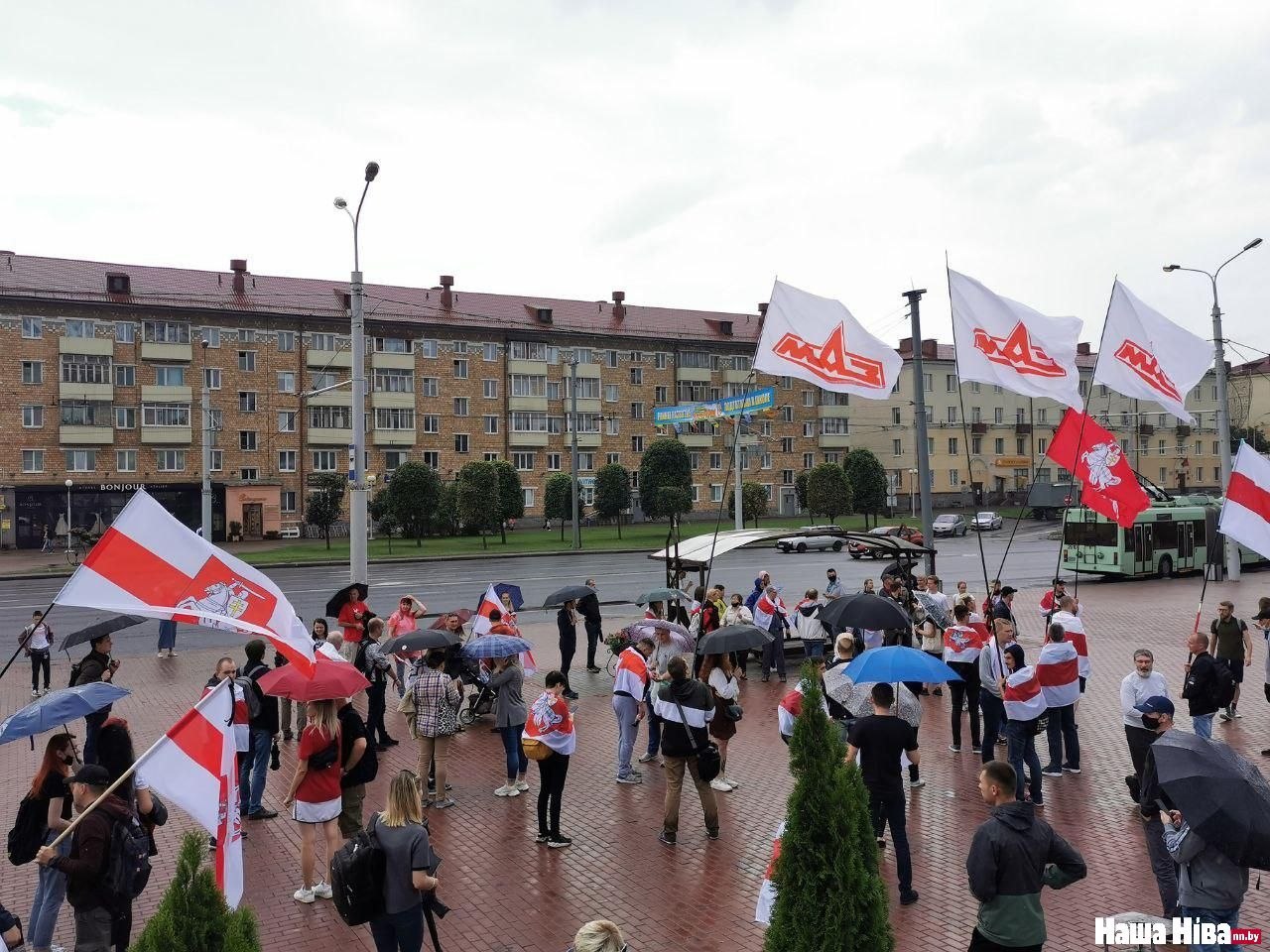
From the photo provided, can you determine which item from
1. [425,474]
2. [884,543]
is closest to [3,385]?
[425,474]

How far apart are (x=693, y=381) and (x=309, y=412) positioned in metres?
29.3

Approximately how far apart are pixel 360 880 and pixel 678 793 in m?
3.85

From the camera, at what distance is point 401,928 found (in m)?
5.62

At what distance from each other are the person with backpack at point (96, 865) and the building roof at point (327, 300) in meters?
55.5

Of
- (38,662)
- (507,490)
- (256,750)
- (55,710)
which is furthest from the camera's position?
(507,490)

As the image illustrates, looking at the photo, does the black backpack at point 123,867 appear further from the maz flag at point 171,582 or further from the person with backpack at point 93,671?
the person with backpack at point 93,671

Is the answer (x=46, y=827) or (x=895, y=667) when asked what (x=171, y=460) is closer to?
(x=46, y=827)

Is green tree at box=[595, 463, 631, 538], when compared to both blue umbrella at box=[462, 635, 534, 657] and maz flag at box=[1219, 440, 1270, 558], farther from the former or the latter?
maz flag at box=[1219, 440, 1270, 558]

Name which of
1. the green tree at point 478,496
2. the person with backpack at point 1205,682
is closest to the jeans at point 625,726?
the person with backpack at point 1205,682

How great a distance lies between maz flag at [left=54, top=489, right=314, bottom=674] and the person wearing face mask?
714cm

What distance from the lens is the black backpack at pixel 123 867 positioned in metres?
5.97

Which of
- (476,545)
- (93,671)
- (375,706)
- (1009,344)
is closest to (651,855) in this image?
(375,706)

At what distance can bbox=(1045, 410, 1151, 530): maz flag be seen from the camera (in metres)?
12.4

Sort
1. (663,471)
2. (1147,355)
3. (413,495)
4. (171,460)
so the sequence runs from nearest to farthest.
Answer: (1147,355) < (413,495) < (171,460) < (663,471)
